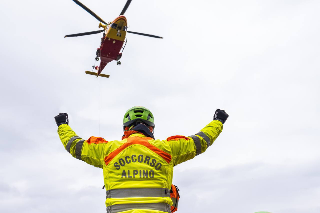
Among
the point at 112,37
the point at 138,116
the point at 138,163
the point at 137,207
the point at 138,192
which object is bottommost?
the point at 137,207

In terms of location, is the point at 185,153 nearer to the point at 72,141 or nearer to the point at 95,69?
the point at 72,141

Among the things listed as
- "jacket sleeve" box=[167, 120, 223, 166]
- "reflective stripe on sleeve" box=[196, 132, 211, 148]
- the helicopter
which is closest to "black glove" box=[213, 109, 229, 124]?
"jacket sleeve" box=[167, 120, 223, 166]

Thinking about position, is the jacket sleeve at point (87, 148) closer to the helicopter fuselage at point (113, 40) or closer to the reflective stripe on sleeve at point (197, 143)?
the reflective stripe on sleeve at point (197, 143)

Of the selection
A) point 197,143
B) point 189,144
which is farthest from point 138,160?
point 197,143

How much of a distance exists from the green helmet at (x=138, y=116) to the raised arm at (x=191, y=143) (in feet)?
1.83

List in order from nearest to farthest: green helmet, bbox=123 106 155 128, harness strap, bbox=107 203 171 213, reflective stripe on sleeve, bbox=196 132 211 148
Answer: harness strap, bbox=107 203 171 213
reflective stripe on sleeve, bbox=196 132 211 148
green helmet, bbox=123 106 155 128

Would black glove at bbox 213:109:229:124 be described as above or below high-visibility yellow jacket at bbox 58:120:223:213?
above

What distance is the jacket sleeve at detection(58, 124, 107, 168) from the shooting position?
13.6ft

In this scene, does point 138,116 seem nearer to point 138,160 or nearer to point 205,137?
point 138,160

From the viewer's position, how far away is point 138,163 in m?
3.84

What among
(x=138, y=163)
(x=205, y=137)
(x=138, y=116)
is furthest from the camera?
(x=138, y=116)

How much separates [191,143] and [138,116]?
2.95ft

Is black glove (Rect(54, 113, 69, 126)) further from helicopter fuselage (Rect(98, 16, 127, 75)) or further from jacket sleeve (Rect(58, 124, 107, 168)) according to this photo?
helicopter fuselage (Rect(98, 16, 127, 75))

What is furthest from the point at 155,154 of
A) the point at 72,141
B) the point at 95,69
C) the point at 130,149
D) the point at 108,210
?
the point at 95,69
